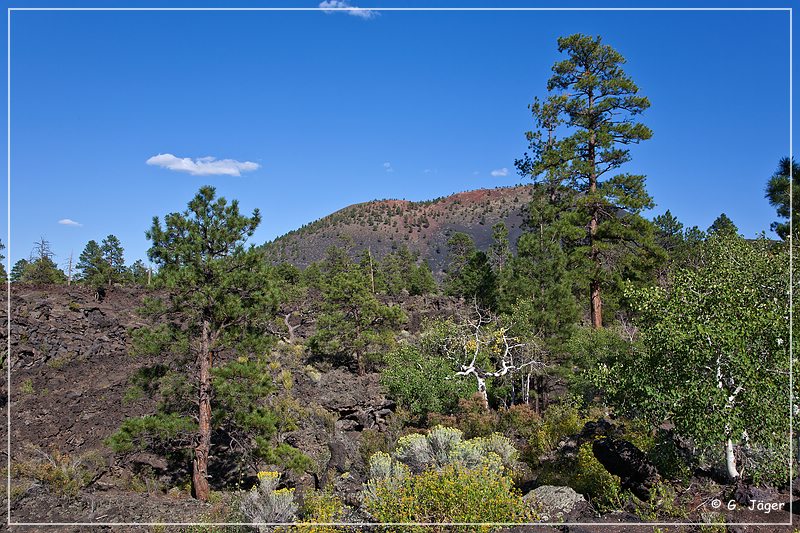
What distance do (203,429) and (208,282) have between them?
10.6ft

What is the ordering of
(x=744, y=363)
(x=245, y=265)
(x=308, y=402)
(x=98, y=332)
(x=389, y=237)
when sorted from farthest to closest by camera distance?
(x=389, y=237) < (x=98, y=332) < (x=308, y=402) < (x=245, y=265) < (x=744, y=363)

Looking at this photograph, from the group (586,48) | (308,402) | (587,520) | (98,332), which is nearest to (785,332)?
(587,520)

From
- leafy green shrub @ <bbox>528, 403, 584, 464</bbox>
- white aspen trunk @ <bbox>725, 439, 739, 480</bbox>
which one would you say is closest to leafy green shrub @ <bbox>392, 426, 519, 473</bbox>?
leafy green shrub @ <bbox>528, 403, 584, 464</bbox>

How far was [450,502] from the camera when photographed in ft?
23.3

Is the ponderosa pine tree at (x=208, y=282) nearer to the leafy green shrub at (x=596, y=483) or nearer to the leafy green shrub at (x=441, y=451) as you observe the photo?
the leafy green shrub at (x=441, y=451)

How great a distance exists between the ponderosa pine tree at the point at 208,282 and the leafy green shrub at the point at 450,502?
5362 millimetres

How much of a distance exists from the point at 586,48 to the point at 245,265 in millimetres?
16838

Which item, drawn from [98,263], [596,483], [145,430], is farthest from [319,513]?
[98,263]

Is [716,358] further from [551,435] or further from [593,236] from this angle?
[593,236]

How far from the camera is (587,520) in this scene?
8.56 m

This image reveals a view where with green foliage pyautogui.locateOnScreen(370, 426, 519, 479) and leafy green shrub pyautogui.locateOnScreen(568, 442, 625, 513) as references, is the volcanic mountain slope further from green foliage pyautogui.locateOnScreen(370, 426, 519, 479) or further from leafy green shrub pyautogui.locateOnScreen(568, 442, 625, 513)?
leafy green shrub pyautogui.locateOnScreen(568, 442, 625, 513)

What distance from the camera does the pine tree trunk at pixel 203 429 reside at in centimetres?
1116

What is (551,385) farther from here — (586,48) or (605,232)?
(586,48)

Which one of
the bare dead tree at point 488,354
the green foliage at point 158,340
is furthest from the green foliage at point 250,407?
the bare dead tree at point 488,354
